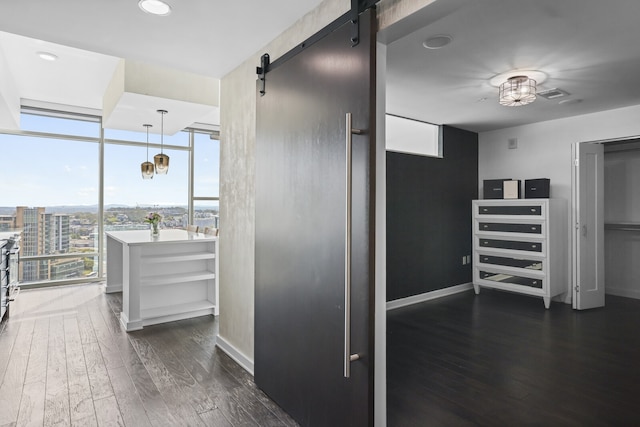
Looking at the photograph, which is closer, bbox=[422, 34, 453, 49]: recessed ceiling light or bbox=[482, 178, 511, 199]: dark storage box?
bbox=[422, 34, 453, 49]: recessed ceiling light

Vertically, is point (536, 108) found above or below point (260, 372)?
above

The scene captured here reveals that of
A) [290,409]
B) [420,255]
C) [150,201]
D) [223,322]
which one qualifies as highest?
[150,201]

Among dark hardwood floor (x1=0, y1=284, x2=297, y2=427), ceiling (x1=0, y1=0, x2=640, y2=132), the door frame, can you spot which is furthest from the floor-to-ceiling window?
the door frame

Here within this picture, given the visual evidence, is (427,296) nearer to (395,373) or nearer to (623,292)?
(395,373)

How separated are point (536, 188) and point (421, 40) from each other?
3.21 m

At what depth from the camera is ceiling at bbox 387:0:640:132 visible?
2283 millimetres

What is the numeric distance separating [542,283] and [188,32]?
485 centimetres

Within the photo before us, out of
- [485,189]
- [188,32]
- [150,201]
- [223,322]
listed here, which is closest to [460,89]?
[485,189]

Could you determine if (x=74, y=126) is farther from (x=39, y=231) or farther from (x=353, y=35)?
(x=353, y=35)

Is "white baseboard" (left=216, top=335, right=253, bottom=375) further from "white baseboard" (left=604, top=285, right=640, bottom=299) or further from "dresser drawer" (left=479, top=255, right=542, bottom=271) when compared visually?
"white baseboard" (left=604, top=285, right=640, bottom=299)

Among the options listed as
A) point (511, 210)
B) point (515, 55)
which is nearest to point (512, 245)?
point (511, 210)

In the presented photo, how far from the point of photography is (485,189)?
549 cm

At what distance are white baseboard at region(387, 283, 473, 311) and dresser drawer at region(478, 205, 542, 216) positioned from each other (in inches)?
45.8

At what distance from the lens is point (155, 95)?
398 centimetres
